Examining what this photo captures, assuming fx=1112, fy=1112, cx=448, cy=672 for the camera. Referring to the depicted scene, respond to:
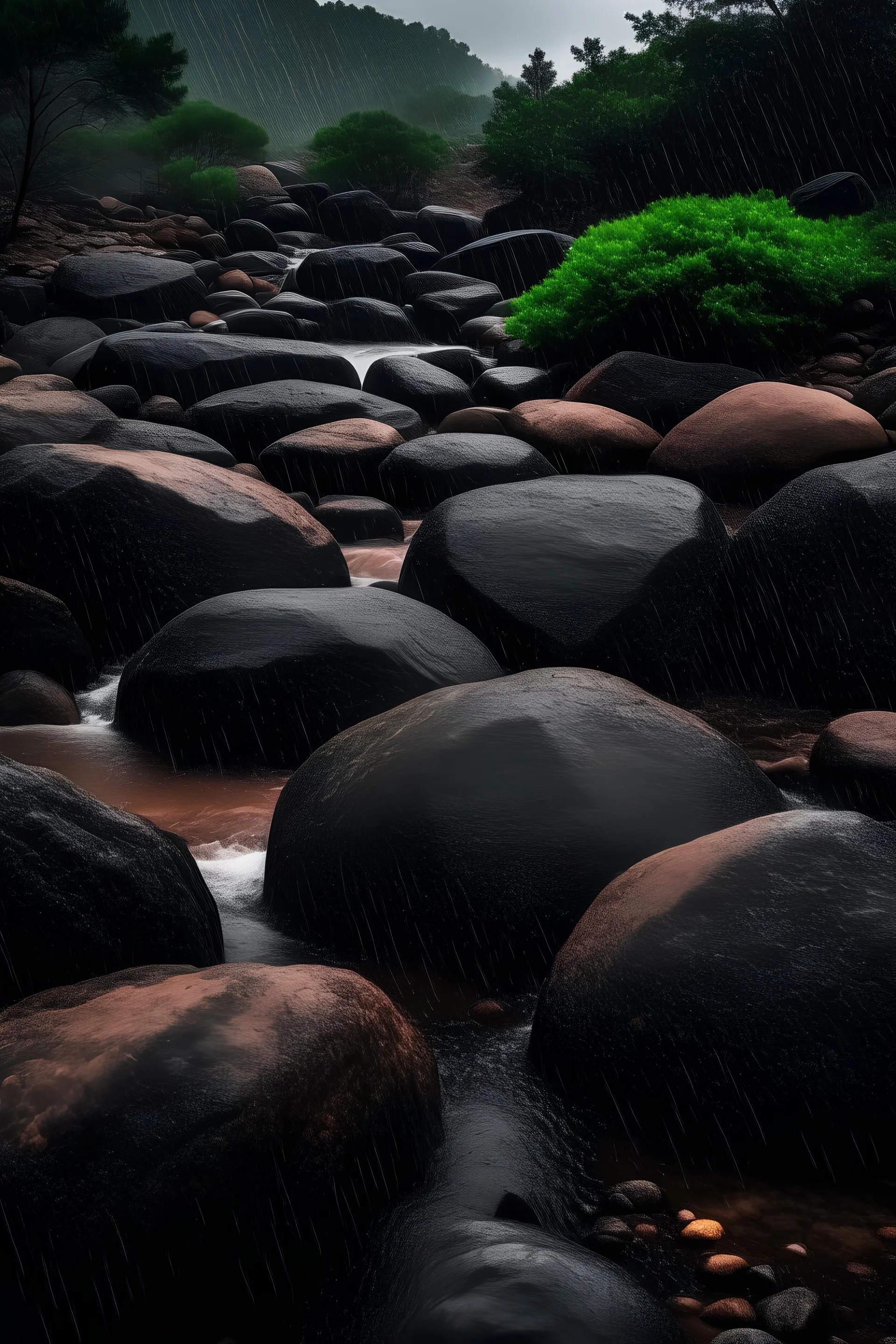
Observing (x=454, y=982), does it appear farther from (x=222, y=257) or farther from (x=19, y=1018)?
(x=222, y=257)

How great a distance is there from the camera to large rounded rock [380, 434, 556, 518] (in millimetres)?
8359

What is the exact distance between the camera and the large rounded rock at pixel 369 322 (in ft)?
54.6

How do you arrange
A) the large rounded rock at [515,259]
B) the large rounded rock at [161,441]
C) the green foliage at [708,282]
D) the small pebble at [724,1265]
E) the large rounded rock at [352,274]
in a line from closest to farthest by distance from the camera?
the small pebble at [724,1265]
the large rounded rock at [161,441]
the green foliage at [708,282]
the large rounded rock at [352,274]
the large rounded rock at [515,259]

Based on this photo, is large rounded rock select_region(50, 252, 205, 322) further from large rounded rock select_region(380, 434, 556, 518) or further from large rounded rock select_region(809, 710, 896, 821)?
large rounded rock select_region(809, 710, 896, 821)

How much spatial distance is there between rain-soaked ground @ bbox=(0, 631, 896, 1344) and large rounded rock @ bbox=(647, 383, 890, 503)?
5.28 meters

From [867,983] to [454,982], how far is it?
1224mm

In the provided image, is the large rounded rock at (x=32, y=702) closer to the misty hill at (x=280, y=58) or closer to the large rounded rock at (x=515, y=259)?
the large rounded rock at (x=515, y=259)

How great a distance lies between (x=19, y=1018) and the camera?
2.37 meters

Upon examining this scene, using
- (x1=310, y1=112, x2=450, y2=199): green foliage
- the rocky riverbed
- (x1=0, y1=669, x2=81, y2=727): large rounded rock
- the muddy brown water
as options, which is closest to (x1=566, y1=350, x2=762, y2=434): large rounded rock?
the rocky riverbed

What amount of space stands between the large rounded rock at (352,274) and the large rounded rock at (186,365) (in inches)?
298

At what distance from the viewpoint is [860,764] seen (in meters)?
4.18

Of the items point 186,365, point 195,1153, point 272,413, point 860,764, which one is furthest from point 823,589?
point 186,365

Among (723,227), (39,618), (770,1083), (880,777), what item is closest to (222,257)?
(723,227)

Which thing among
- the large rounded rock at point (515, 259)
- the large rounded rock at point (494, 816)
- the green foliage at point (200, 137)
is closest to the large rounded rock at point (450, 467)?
the large rounded rock at point (494, 816)
